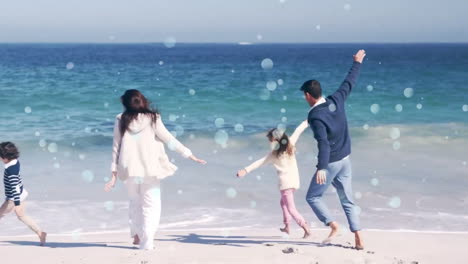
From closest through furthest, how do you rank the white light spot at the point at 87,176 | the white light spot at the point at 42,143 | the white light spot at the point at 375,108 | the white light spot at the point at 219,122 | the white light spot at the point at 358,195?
the white light spot at the point at 358,195
the white light spot at the point at 87,176
the white light spot at the point at 42,143
the white light spot at the point at 219,122
the white light spot at the point at 375,108

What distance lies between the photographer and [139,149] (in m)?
5.37

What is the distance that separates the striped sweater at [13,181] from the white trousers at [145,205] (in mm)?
1103

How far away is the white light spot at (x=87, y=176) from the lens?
10016mm

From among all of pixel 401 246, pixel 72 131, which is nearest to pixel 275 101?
pixel 72 131

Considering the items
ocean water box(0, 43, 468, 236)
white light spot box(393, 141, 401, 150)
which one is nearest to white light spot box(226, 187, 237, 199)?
ocean water box(0, 43, 468, 236)

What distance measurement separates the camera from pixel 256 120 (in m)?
19.5

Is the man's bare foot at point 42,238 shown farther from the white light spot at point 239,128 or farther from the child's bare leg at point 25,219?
the white light spot at point 239,128

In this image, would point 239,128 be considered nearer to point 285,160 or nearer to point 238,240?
point 238,240

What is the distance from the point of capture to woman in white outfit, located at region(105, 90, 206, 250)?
5.36 metres

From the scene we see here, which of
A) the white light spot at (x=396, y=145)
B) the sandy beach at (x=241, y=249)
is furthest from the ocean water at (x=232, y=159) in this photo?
the sandy beach at (x=241, y=249)

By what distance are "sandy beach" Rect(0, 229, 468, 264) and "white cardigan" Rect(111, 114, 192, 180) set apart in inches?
30.3

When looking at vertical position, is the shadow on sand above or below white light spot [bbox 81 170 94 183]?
below

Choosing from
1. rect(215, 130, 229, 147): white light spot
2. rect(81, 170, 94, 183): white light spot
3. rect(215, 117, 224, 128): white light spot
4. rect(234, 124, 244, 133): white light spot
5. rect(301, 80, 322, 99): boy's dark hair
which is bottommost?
rect(81, 170, 94, 183): white light spot

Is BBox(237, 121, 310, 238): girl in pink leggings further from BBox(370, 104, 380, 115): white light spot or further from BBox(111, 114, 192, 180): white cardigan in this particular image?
BBox(370, 104, 380, 115): white light spot
